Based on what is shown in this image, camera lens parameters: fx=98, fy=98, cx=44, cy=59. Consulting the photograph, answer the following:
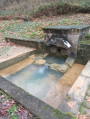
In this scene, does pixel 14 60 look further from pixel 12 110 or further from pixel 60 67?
pixel 12 110

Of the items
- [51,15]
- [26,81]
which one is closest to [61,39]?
[26,81]

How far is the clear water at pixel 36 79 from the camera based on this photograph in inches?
101

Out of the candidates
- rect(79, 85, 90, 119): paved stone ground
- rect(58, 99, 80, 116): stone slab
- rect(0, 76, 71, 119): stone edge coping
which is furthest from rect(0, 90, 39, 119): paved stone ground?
rect(79, 85, 90, 119): paved stone ground

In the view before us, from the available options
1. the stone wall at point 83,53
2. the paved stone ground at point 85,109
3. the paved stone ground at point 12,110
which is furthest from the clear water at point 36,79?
the stone wall at point 83,53

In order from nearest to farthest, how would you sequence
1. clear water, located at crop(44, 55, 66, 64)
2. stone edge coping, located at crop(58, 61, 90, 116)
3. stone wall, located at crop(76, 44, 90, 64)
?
stone edge coping, located at crop(58, 61, 90, 116), stone wall, located at crop(76, 44, 90, 64), clear water, located at crop(44, 55, 66, 64)

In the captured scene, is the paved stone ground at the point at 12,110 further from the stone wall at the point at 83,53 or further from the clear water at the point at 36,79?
the stone wall at the point at 83,53

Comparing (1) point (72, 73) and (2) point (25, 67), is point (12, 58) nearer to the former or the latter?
(2) point (25, 67)

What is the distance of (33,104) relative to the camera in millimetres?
1570

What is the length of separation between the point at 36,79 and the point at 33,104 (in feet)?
4.48

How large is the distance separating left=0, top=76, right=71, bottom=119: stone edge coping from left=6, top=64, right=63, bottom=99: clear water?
667 mm

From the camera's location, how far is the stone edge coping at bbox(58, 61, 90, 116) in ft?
4.97

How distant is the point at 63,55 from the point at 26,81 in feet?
6.22

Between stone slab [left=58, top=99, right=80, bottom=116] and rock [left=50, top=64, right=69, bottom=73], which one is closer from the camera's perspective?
stone slab [left=58, top=99, right=80, bottom=116]

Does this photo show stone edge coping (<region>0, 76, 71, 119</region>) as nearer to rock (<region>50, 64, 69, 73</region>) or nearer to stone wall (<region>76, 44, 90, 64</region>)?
rock (<region>50, 64, 69, 73</region>)
